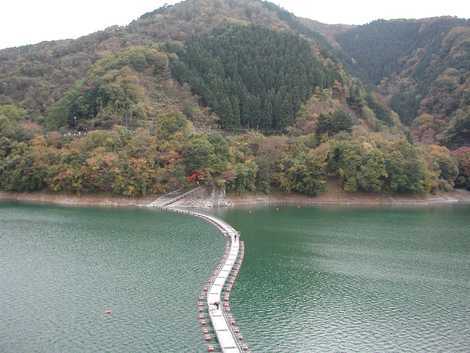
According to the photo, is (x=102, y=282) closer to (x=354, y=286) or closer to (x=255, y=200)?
(x=354, y=286)

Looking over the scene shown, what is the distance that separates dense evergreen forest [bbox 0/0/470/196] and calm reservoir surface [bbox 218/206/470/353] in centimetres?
2098

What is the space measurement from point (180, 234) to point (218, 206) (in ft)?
76.1

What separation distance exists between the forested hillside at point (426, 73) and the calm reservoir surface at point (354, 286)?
63844 mm

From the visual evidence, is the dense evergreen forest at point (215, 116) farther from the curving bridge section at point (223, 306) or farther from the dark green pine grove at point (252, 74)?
the curving bridge section at point (223, 306)

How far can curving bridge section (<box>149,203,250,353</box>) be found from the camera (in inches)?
909

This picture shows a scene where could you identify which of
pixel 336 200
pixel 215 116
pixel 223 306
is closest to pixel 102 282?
pixel 223 306

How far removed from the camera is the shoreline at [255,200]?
70062mm

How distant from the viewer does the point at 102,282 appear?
1277 inches

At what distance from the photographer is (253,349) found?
22781 millimetres

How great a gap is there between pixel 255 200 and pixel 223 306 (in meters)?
47.2

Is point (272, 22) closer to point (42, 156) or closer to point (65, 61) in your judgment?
point (65, 61)

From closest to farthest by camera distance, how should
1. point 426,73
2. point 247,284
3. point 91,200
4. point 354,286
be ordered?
1. point 354,286
2. point 247,284
3. point 91,200
4. point 426,73

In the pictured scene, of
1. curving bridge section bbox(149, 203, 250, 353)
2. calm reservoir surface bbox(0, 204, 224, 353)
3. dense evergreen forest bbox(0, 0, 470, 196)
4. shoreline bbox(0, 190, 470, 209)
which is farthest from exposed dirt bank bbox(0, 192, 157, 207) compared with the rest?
curving bridge section bbox(149, 203, 250, 353)

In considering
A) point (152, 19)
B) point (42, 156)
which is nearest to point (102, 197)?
point (42, 156)
